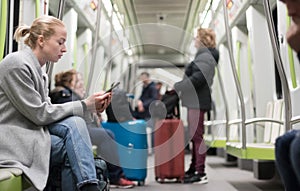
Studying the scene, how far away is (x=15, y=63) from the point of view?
5.89 ft

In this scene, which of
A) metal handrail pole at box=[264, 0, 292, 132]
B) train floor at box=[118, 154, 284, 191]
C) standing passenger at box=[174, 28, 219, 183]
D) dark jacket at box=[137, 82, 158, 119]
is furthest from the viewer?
dark jacket at box=[137, 82, 158, 119]

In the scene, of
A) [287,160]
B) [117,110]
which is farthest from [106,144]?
[287,160]

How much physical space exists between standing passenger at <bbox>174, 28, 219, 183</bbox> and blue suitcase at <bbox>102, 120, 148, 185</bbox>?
0.46m

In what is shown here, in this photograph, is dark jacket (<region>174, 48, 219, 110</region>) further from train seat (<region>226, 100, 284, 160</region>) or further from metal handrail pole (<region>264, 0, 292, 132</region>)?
metal handrail pole (<region>264, 0, 292, 132</region>)

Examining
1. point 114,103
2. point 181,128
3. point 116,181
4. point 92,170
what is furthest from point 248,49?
point 92,170

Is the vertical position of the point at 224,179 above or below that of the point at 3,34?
below

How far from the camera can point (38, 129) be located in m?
1.84

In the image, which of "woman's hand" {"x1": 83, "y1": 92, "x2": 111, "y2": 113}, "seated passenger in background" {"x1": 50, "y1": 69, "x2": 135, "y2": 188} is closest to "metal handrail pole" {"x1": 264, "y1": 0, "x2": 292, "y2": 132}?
"woman's hand" {"x1": 83, "y1": 92, "x2": 111, "y2": 113}

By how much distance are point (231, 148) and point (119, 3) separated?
6.02 ft

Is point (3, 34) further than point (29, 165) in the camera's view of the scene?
Yes

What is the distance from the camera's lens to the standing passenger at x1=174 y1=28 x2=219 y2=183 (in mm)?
3865

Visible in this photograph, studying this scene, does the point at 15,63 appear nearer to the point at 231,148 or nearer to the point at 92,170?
the point at 92,170

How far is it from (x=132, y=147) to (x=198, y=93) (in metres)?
0.83

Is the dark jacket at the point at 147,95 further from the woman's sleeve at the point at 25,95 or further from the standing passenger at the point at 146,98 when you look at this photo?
the woman's sleeve at the point at 25,95
